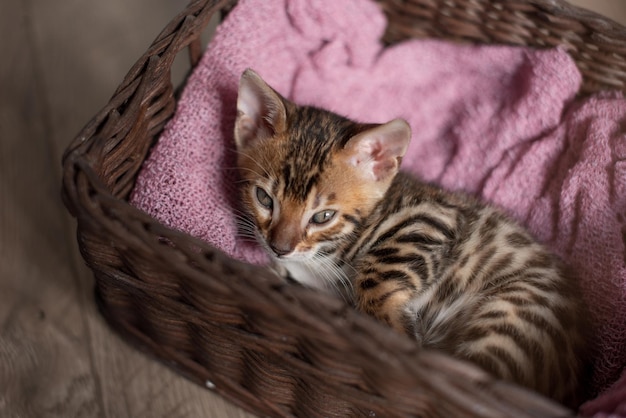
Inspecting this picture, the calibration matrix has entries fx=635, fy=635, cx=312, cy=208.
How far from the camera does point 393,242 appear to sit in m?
1.52

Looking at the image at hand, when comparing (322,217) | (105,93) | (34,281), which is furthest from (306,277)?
(105,93)

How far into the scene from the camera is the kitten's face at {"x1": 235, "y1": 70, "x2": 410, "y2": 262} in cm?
150

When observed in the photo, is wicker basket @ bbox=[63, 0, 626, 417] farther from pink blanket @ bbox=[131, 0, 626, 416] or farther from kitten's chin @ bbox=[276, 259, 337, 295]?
kitten's chin @ bbox=[276, 259, 337, 295]

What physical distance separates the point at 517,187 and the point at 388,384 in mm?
1006

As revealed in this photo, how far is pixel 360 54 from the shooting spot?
2039 mm

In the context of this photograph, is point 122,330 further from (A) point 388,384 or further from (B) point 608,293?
(B) point 608,293

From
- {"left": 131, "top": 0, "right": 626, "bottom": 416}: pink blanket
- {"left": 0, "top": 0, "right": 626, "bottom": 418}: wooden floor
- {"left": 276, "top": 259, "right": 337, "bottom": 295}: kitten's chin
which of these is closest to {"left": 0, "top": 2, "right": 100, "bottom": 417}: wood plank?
{"left": 0, "top": 0, "right": 626, "bottom": 418}: wooden floor

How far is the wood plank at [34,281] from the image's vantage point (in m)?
1.55

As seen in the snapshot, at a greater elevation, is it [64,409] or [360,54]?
[360,54]

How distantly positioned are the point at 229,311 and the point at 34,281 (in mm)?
810

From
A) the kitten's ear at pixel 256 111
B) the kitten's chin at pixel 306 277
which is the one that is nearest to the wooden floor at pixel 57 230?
the kitten's chin at pixel 306 277

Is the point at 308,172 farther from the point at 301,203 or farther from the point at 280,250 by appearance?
the point at 280,250

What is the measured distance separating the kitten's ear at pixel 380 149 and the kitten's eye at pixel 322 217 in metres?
0.13

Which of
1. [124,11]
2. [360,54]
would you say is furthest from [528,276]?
[124,11]
